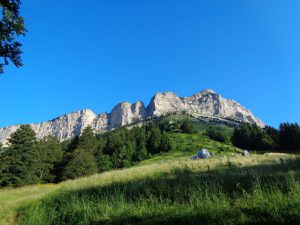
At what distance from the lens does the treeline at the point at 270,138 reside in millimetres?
83062

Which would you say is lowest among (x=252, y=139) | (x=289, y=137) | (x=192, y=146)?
(x=289, y=137)

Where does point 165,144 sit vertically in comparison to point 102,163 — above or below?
above

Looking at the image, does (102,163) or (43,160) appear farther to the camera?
(102,163)

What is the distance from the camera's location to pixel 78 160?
5041 centimetres

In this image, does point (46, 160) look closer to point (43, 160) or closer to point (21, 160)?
point (43, 160)

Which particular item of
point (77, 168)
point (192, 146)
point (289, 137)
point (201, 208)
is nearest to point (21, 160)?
point (77, 168)

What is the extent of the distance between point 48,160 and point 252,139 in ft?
243

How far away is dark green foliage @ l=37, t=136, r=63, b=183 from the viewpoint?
182 ft

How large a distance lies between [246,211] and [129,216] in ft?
9.24

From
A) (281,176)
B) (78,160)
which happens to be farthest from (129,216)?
(78,160)

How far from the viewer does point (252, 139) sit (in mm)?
97812

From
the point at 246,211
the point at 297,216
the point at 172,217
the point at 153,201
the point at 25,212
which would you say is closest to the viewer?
the point at 297,216

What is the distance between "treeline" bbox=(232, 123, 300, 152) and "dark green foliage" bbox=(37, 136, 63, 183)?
68787 millimetres

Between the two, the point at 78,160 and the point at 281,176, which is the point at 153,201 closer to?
the point at 281,176
